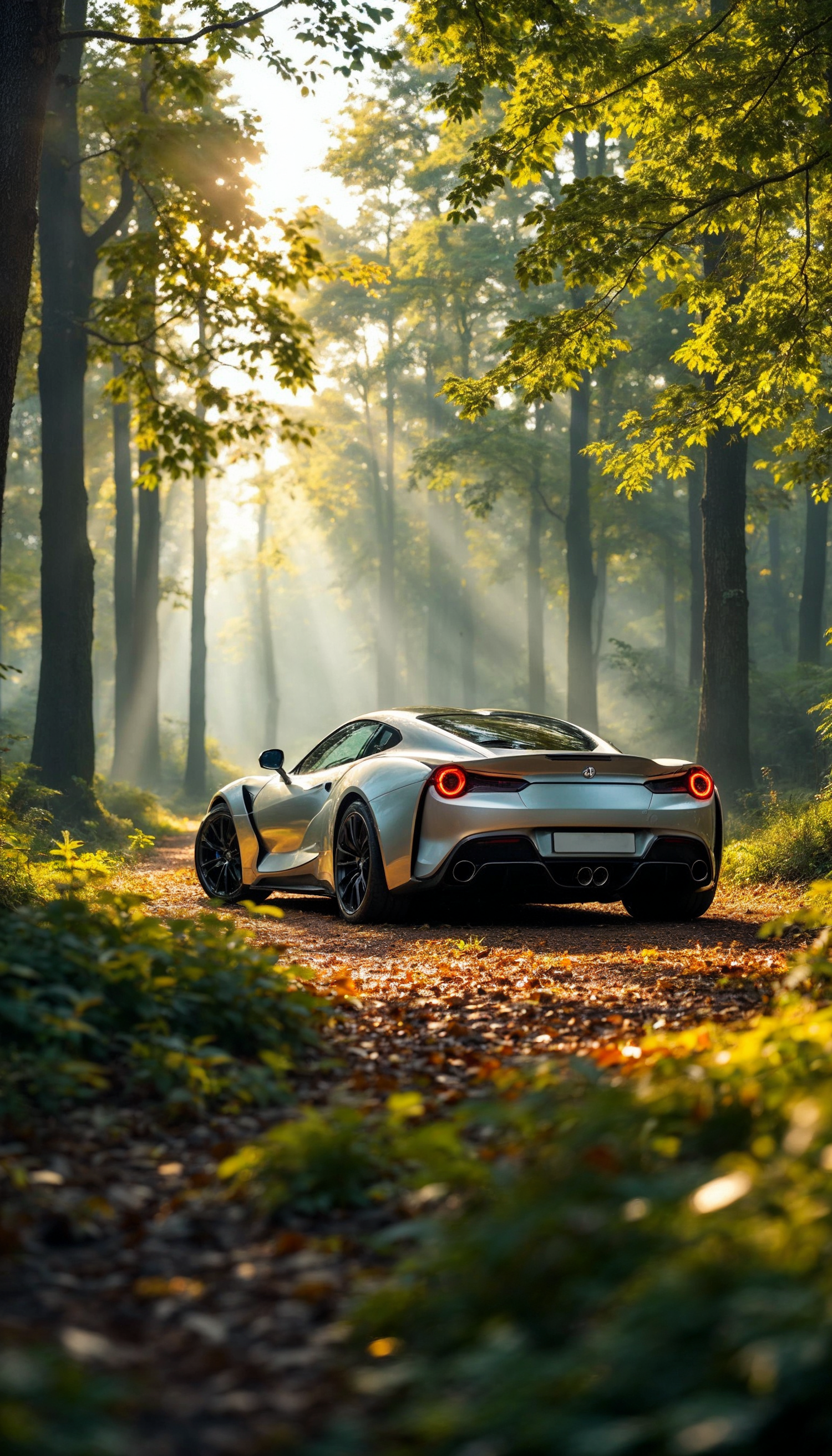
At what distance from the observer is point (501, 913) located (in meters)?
8.36

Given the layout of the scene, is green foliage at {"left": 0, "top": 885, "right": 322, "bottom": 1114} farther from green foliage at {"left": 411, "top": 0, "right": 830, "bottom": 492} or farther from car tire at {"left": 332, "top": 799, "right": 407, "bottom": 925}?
green foliage at {"left": 411, "top": 0, "right": 830, "bottom": 492}

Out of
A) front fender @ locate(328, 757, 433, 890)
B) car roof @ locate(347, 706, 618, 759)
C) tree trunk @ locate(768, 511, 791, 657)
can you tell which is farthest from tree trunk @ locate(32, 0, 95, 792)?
tree trunk @ locate(768, 511, 791, 657)

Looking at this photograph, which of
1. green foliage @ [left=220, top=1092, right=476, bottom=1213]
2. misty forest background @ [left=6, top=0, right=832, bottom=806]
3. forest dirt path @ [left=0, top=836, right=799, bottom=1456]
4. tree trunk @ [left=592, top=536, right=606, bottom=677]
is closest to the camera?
forest dirt path @ [left=0, top=836, right=799, bottom=1456]

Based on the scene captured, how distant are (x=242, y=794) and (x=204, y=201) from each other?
6173 mm

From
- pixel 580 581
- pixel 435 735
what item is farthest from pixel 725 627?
pixel 580 581

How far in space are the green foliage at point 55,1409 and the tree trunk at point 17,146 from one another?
228 inches

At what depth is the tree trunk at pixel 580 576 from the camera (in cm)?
2353

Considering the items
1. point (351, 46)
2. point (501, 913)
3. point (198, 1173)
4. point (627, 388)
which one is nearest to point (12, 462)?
point (627, 388)

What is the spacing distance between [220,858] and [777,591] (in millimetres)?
38311

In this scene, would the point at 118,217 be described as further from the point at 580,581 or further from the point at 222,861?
the point at 580,581

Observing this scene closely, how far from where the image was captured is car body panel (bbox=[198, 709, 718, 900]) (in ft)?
22.7

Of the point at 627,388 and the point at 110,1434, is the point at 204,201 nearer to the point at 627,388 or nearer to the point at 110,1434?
the point at 110,1434

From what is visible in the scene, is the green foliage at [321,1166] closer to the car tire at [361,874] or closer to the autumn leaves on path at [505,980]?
the autumn leaves on path at [505,980]

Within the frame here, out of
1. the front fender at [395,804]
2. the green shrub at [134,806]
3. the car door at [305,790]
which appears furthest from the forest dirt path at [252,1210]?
the green shrub at [134,806]
